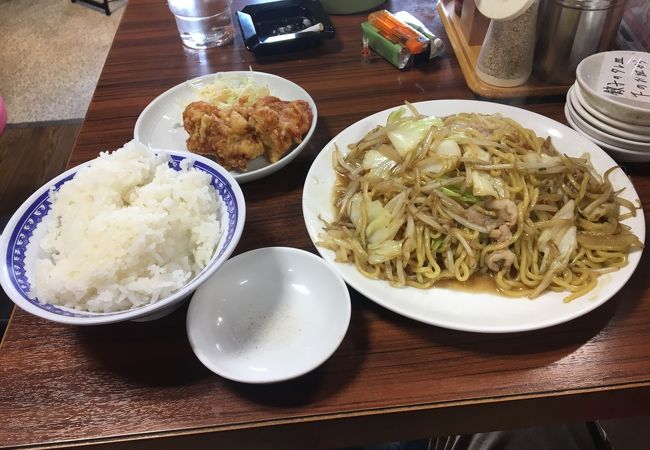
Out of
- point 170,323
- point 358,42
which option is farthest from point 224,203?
point 358,42

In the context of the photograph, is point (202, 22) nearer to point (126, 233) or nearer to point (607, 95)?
point (126, 233)

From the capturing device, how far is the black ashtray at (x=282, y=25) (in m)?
2.13

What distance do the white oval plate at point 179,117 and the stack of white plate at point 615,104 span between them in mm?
861

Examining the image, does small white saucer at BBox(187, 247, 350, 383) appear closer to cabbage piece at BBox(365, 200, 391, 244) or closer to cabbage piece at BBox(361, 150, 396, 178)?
cabbage piece at BBox(365, 200, 391, 244)

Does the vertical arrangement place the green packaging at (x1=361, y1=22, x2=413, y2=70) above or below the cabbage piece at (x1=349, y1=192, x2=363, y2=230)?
above

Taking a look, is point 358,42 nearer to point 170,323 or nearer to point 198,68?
point 198,68

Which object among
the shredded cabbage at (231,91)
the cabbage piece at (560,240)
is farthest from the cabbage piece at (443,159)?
the shredded cabbage at (231,91)

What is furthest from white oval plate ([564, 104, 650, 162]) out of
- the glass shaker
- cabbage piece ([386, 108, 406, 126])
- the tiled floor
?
the tiled floor

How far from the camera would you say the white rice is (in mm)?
1040

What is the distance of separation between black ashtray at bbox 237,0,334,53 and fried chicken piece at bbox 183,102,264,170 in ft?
2.32

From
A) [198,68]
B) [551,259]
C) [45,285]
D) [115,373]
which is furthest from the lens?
[198,68]

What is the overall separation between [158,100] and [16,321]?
0.90m

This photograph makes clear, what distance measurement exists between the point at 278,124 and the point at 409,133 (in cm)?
40

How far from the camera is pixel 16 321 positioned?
A: 1.27 m
